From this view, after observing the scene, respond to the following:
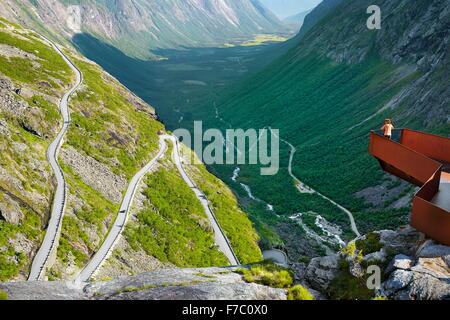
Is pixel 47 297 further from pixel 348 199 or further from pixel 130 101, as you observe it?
pixel 130 101

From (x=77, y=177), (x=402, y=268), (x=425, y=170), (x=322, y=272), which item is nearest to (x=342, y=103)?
(x=77, y=177)

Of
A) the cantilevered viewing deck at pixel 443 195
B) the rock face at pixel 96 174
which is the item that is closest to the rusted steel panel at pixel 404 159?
the cantilevered viewing deck at pixel 443 195

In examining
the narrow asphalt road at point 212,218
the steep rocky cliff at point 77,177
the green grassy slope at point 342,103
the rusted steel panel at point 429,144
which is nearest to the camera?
the rusted steel panel at point 429,144

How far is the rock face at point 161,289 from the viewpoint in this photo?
13422mm

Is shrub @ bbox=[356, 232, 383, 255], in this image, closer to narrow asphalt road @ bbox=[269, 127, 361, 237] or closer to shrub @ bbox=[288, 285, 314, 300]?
shrub @ bbox=[288, 285, 314, 300]

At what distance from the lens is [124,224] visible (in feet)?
132

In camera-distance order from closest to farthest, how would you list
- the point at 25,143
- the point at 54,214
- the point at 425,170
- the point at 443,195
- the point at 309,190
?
1. the point at 443,195
2. the point at 425,170
3. the point at 54,214
4. the point at 25,143
5. the point at 309,190

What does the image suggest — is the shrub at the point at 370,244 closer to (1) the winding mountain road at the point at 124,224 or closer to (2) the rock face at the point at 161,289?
(2) the rock face at the point at 161,289

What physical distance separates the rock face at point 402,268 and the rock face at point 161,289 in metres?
2.43

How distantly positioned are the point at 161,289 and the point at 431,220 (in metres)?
10.5

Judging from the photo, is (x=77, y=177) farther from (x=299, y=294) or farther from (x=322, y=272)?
(x=299, y=294)

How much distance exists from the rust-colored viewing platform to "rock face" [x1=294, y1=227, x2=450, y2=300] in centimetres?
67

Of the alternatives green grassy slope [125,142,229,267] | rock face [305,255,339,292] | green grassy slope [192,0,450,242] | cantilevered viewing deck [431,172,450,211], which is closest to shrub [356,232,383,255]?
rock face [305,255,339,292]

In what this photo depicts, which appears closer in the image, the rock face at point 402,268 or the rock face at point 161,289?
the rock face at point 402,268
